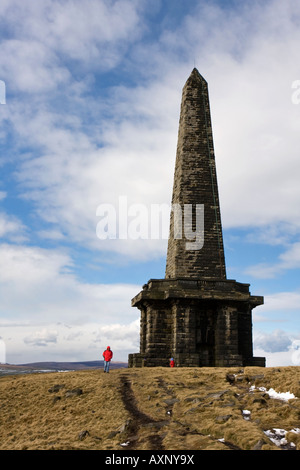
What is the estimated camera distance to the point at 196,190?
27094 mm

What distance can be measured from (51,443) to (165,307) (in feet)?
45.9

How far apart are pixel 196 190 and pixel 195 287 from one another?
252 inches

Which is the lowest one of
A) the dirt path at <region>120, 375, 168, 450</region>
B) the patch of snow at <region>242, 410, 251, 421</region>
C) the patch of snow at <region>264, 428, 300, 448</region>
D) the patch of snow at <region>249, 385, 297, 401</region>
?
the dirt path at <region>120, 375, 168, 450</region>

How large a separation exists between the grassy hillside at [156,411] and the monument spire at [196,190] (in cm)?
802

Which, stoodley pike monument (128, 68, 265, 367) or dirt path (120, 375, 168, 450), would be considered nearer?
dirt path (120, 375, 168, 450)

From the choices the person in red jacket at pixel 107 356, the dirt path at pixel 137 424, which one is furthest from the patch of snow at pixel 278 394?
the person in red jacket at pixel 107 356

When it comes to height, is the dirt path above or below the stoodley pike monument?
below

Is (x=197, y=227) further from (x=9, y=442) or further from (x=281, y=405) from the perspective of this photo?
(x=9, y=442)

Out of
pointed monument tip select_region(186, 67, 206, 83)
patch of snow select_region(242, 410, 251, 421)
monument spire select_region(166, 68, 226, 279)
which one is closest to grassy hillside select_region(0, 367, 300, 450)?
patch of snow select_region(242, 410, 251, 421)

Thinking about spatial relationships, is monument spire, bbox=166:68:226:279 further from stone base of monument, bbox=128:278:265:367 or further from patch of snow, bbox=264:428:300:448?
patch of snow, bbox=264:428:300:448

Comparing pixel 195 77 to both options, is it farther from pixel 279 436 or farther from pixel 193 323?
pixel 279 436

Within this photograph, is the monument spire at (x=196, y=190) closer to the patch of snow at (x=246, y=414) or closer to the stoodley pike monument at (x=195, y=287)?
the stoodley pike monument at (x=195, y=287)

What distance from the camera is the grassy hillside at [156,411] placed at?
33.9 feet

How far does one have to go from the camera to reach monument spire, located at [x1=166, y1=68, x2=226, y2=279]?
25.7 meters
